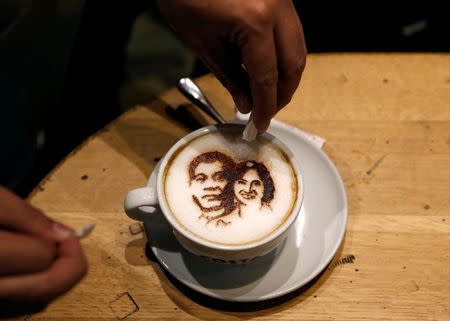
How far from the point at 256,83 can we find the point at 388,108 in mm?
395

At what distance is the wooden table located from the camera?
811 mm

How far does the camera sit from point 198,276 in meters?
0.82

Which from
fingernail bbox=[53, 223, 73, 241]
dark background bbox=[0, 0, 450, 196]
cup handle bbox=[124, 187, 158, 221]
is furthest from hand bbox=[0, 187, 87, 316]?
dark background bbox=[0, 0, 450, 196]

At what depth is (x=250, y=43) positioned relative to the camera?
29.5 inches

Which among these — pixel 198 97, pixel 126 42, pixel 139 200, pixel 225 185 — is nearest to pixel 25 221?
pixel 139 200

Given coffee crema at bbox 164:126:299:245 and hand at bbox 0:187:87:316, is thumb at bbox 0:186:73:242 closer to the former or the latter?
hand at bbox 0:187:87:316

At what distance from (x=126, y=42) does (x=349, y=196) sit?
1.16 metres

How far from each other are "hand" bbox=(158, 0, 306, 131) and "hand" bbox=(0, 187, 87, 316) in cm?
38

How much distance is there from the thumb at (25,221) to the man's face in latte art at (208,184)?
261mm

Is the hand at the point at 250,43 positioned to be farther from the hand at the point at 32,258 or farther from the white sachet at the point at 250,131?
the hand at the point at 32,258

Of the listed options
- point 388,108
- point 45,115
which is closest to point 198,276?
point 388,108

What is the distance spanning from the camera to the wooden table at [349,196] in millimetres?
811

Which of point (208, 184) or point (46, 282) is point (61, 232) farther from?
point (208, 184)

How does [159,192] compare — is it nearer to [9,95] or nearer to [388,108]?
[388,108]
